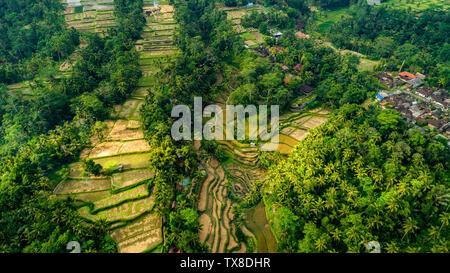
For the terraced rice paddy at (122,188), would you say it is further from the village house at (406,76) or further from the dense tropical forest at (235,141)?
the village house at (406,76)

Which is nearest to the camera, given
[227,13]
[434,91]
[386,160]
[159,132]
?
[386,160]

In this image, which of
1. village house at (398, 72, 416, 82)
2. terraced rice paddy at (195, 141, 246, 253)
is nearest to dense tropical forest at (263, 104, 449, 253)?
terraced rice paddy at (195, 141, 246, 253)

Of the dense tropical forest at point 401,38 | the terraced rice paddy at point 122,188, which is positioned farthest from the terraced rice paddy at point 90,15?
the dense tropical forest at point 401,38

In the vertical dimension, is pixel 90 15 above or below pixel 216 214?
above

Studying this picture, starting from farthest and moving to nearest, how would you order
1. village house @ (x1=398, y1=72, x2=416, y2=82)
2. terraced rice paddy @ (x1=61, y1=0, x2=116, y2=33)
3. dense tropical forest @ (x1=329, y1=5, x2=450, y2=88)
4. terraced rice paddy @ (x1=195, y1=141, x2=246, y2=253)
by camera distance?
terraced rice paddy @ (x1=61, y1=0, x2=116, y2=33), dense tropical forest @ (x1=329, y1=5, x2=450, y2=88), village house @ (x1=398, y1=72, x2=416, y2=82), terraced rice paddy @ (x1=195, y1=141, x2=246, y2=253)

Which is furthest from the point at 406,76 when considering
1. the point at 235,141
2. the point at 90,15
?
the point at 90,15

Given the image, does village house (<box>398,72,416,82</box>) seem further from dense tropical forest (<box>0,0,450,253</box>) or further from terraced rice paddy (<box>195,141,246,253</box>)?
terraced rice paddy (<box>195,141,246,253</box>)

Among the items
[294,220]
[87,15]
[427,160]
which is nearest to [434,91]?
[427,160]

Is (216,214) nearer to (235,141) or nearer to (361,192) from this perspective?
(235,141)

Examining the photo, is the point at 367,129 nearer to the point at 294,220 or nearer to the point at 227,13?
the point at 294,220
